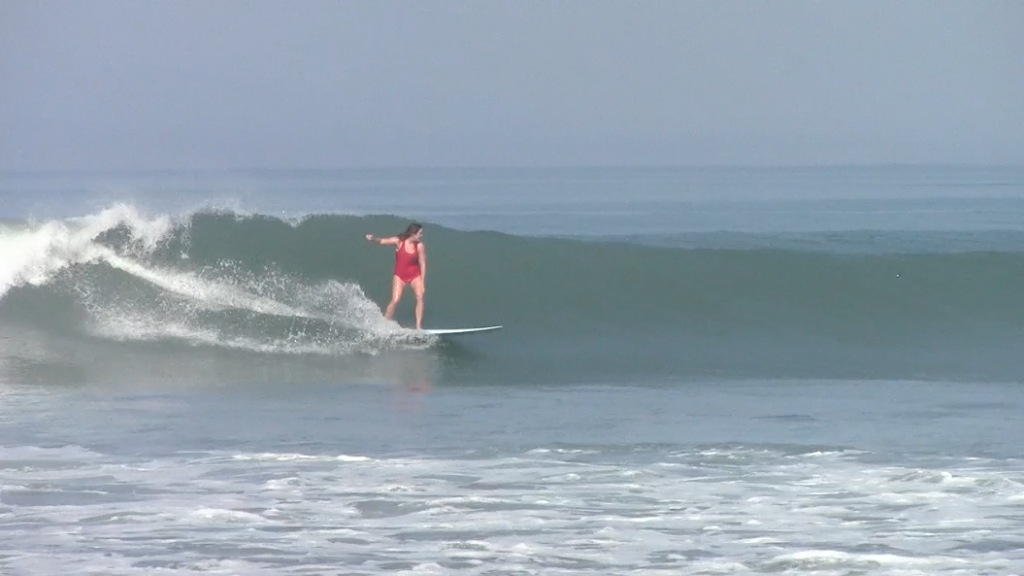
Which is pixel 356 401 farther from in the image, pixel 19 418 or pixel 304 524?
pixel 304 524

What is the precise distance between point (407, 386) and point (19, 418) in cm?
331

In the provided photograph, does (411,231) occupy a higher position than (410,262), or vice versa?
(411,231)

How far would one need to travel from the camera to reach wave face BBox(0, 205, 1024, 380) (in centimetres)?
1403

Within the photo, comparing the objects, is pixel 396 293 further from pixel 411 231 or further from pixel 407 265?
pixel 411 231

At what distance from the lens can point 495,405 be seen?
11164 mm

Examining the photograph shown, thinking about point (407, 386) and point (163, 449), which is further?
point (407, 386)

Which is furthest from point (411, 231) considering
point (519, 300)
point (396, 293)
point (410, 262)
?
point (519, 300)

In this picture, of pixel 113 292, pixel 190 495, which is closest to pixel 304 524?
pixel 190 495

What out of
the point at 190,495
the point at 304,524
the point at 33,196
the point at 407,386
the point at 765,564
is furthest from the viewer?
the point at 33,196

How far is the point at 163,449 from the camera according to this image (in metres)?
9.12

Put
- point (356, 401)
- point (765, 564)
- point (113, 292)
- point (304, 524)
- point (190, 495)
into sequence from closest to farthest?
point (765, 564), point (304, 524), point (190, 495), point (356, 401), point (113, 292)

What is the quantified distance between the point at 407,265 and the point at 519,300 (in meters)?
3.21

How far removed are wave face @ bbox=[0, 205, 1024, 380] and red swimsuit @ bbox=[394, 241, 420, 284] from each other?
0.52 meters

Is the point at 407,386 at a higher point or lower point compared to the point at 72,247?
lower
